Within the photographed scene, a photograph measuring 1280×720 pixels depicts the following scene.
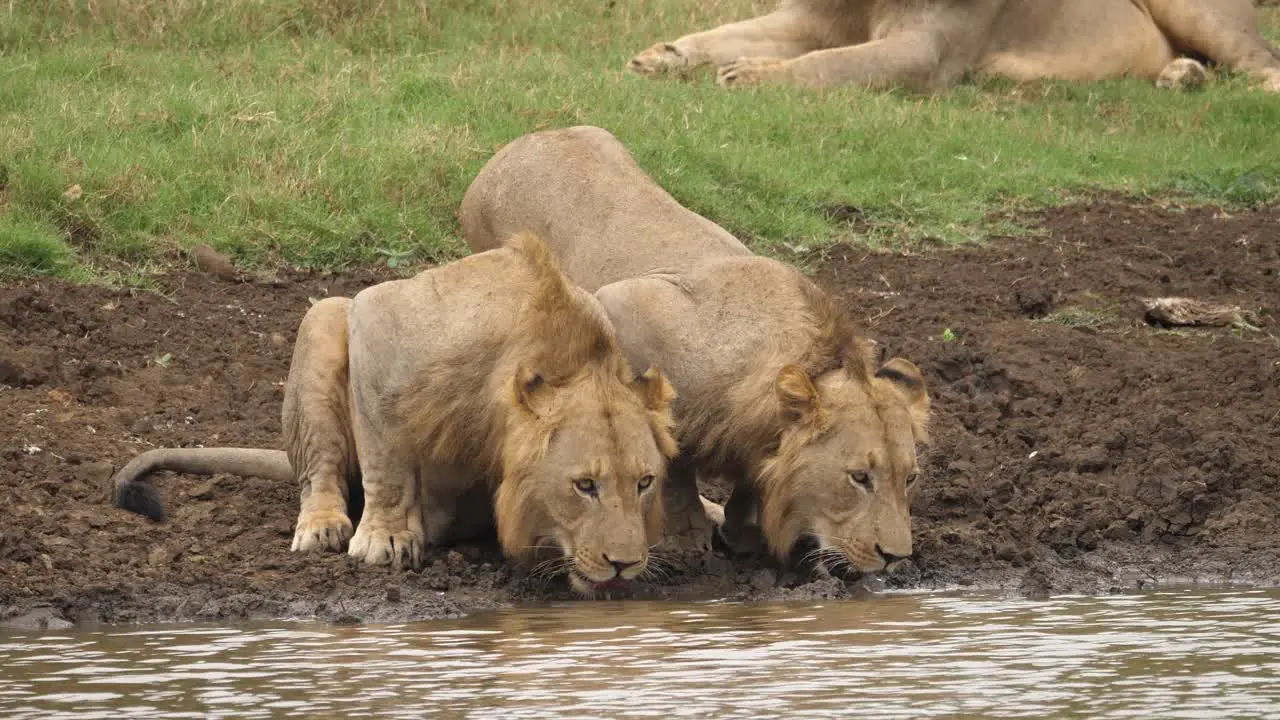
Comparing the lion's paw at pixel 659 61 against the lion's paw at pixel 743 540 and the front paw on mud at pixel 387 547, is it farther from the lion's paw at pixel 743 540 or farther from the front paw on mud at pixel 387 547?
the front paw on mud at pixel 387 547

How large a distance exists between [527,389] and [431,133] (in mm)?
5167

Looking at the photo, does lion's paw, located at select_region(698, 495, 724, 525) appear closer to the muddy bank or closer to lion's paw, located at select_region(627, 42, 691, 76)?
the muddy bank

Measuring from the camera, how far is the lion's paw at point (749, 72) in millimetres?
13305

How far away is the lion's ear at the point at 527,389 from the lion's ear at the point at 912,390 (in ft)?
3.72

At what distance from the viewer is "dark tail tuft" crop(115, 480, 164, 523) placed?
6.86 metres

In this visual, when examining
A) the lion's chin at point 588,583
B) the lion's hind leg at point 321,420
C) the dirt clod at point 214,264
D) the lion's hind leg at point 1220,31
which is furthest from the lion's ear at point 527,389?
the lion's hind leg at point 1220,31

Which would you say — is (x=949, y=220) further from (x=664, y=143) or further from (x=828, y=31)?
(x=828, y=31)

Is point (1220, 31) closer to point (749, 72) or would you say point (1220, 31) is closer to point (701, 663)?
point (749, 72)

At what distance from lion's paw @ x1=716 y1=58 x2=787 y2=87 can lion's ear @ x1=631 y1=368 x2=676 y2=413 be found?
23.4ft

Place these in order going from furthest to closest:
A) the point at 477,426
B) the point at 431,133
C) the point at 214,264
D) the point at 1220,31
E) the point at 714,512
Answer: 1. the point at 1220,31
2. the point at 431,133
3. the point at 214,264
4. the point at 714,512
5. the point at 477,426

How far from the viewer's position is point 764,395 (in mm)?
6559

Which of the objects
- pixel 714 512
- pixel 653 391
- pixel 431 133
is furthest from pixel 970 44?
pixel 653 391

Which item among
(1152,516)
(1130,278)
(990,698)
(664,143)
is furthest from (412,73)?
(990,698)

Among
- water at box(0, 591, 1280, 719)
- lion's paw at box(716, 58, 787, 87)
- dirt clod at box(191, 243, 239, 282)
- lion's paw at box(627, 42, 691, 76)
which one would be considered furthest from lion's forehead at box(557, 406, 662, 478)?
lion's paw at box(627, 42, 691, 76)
